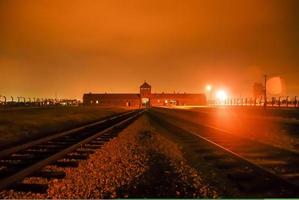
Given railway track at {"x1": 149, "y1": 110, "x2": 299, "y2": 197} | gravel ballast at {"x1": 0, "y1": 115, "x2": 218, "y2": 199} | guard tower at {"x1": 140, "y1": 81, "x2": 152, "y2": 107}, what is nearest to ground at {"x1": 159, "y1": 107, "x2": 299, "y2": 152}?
railway track at {"x1": 149, "y1": 110, "x2": 299, "y2": 197}

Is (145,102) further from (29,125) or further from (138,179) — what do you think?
(138,179)

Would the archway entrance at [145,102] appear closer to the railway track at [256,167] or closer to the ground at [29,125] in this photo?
the ground at [29,125]

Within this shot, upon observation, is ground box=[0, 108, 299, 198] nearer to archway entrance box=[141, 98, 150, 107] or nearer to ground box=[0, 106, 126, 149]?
ground box=[0, 106, 126, 149]

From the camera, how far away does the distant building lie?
18362cm

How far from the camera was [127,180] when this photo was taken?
8.17m

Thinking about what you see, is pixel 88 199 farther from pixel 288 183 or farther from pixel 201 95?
pixel 201 95

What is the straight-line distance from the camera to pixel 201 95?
196 m

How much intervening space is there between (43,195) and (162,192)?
7.44ft

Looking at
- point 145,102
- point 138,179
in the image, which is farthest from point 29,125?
point 145,102

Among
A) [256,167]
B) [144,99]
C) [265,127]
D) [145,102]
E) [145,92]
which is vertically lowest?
[265,127]

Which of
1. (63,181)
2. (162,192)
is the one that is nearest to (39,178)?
(63,181)

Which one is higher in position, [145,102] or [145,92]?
[145,92]

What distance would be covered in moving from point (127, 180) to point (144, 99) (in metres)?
178

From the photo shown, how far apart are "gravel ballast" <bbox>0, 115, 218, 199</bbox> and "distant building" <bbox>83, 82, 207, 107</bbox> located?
553ft
